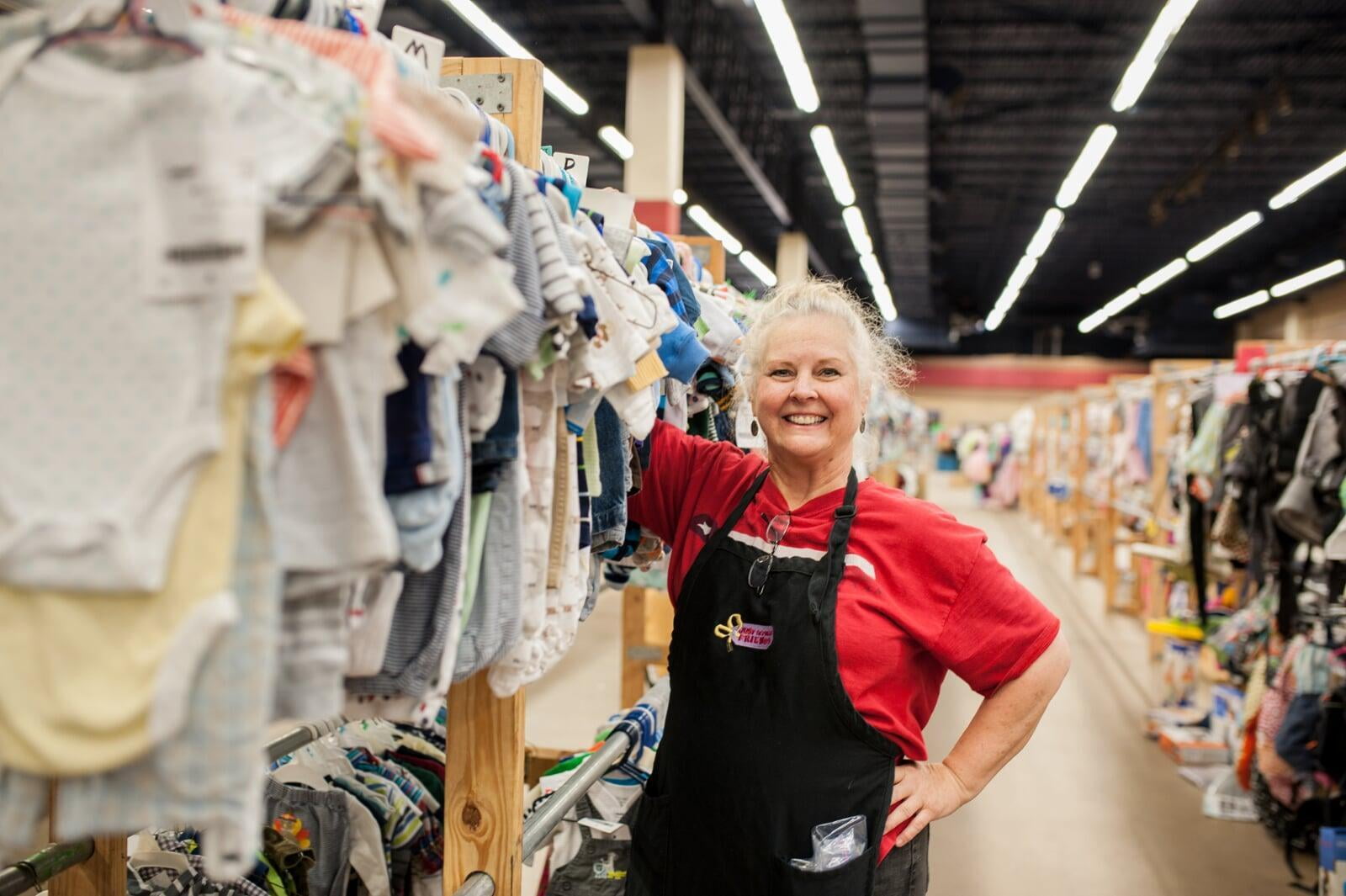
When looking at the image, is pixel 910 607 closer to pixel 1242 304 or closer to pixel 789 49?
pixel 789 49

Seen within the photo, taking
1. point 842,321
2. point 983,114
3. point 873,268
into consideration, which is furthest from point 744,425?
point 873,268

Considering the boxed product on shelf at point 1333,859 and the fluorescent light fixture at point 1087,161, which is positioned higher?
the fluorescent light fixture at point 1087,161

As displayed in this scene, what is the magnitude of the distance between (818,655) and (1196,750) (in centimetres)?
482

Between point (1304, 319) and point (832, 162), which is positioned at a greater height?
point (832, 162)

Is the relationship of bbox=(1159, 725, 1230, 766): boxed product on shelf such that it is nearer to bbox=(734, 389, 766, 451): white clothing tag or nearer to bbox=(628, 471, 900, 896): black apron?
bbox=(734, 389, 766, 451): white clothing tag

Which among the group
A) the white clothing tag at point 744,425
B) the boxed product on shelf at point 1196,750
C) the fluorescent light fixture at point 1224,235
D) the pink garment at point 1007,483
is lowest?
the boxed product on shelf at point 1196,750

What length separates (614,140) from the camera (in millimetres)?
→ 9938

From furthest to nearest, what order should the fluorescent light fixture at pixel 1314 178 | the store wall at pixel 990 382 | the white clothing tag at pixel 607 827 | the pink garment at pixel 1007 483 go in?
the store wall at pixel 990 382 → the pink garment at pixel 1007 483 → the fluorescent light fixture at pixel 1314 178 → the white clothing tag at pixel 607 827

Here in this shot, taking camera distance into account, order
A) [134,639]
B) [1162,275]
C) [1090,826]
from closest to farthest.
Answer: [134,639] → [1090,826] → [1162,275]

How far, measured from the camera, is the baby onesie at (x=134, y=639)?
808mm

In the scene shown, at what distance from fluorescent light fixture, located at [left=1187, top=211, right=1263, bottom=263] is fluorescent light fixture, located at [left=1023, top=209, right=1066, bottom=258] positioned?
219 centimetres

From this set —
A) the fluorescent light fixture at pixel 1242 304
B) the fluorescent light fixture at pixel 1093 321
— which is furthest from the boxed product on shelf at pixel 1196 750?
the fluorescent light fixture at pixel 1093 321

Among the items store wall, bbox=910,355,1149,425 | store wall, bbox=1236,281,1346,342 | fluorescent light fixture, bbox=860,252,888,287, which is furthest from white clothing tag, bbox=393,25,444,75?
store wall, bbox=910,355,1149,425

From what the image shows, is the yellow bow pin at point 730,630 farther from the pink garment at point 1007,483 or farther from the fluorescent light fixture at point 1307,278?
the pink garment at point 1007,483
